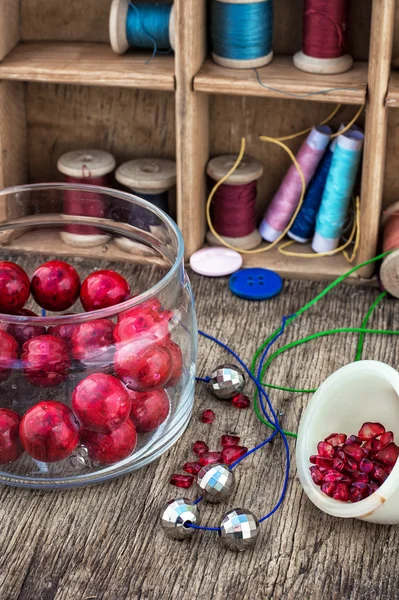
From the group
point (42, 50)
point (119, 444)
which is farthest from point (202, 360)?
point (42, 50)

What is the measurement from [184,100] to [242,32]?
0.19 metres

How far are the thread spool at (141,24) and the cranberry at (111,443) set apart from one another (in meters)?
0.99

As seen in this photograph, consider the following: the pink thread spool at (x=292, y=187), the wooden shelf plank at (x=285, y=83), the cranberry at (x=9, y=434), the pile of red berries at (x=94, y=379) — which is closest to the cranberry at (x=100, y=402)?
the pile of red berries at (x=94, y=379)

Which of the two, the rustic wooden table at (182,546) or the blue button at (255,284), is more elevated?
the rustic wooden table at (182,546)

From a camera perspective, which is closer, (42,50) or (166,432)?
(166,432)

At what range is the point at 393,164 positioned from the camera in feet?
7.18

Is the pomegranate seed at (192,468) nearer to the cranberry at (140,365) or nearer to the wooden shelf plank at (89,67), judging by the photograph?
the cranberry at (140,365)

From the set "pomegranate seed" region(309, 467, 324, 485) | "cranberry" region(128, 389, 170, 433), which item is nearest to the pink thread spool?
"cranberry" region(128, 389, 170, 433)

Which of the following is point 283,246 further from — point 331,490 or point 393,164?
point 331,490

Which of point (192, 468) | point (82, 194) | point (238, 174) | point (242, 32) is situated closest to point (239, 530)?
point (192, 468)

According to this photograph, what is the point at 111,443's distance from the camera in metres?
1.46

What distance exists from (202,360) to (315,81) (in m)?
0.65

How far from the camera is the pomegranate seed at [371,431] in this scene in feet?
4.87

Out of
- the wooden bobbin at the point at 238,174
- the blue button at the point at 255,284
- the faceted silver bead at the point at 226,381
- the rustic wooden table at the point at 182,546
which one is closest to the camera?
the rustic wooden table at the point at 182,546
